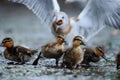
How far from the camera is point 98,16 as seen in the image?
9828 mm

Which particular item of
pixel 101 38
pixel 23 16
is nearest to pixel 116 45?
pixel 101 38

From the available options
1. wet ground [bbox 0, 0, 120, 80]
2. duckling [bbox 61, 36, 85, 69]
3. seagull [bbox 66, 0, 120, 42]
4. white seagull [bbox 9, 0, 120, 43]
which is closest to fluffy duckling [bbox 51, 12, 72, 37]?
white seagull [bbox 9, 0, 120, 43]

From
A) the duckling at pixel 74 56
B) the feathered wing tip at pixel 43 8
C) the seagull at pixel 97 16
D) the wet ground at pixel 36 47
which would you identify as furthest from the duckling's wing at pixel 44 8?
the duckling at pixel 74 56

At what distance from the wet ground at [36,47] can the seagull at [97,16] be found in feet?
1.77

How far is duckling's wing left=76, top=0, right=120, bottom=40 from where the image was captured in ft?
31.3

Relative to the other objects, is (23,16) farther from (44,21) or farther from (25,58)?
(25,58)

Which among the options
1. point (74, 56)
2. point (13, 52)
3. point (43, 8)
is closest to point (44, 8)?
point (43, 8)

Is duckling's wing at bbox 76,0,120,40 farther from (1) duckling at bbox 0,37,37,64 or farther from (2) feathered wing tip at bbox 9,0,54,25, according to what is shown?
(1) duckling at bbox 0,37,37,64

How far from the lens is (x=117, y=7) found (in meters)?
9.62

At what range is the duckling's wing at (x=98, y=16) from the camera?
9547 mm

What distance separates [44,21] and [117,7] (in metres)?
1.53

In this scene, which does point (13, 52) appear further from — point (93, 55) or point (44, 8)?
point (44, 8)

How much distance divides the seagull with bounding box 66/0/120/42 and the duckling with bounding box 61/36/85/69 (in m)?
1.70

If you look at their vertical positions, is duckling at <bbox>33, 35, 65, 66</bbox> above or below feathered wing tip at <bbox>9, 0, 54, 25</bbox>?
below
